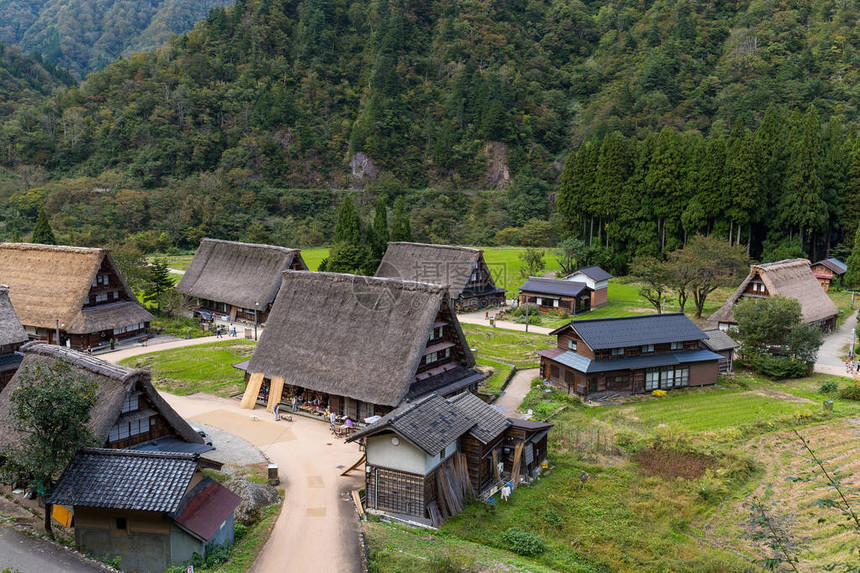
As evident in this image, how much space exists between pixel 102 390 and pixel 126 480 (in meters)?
4.49

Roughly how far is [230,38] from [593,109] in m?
55.7

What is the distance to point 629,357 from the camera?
102 feet

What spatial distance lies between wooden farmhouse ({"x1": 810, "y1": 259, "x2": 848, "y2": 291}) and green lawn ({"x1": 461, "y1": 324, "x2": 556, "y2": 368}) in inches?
1030

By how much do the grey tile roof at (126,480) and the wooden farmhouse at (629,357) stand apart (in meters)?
19.3

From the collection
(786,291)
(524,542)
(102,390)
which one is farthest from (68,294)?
(786,291)

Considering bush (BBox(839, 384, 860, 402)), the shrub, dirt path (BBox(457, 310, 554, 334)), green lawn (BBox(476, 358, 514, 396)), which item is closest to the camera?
bush (BBox(839, 384, 860, 402))

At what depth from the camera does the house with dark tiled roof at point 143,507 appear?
1587cm

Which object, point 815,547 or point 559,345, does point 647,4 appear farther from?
point 815,547

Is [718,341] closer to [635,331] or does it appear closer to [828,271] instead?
[635,331]

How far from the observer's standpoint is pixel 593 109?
90.0 metres

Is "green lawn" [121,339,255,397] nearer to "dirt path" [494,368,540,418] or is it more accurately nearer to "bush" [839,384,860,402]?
"dirt path" [494,368,540,418]

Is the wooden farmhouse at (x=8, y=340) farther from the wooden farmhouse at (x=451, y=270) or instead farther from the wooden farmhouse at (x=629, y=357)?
the wooden farmhouse at (x=451, y=270)

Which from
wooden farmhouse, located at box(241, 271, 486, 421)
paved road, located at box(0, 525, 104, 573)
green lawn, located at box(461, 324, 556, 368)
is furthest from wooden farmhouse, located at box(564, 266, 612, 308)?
paved road, located at box(0, 525, 104, 573)

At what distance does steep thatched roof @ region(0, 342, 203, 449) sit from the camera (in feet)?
62.4
